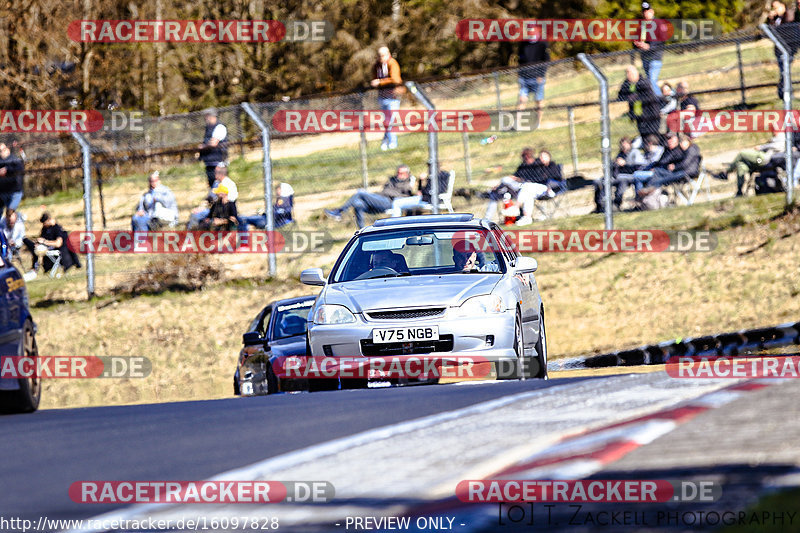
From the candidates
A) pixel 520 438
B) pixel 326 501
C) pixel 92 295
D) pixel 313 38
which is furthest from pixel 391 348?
pixel 313 38

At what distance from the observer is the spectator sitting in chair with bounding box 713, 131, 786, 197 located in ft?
62.3

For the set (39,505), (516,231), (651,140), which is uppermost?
(651,140)

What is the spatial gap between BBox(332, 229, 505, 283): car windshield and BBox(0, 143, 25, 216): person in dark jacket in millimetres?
11066

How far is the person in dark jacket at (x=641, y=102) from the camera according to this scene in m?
19.6

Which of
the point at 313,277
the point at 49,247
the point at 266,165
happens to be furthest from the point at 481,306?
the point at 49,247

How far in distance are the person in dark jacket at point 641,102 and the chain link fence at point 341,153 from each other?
28 centimetres

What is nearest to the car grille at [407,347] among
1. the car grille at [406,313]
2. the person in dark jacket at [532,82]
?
the car grille at [406,313]

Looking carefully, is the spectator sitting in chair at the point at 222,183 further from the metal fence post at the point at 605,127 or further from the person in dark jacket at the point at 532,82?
the metal fence post at the point at 605,127

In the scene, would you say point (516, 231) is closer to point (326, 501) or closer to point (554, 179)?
point (554, 179)

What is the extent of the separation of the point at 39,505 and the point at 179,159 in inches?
643

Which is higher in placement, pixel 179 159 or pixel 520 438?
pixel 179 159

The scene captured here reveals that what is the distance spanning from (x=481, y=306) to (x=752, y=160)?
10.2m

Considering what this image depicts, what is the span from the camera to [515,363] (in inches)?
439

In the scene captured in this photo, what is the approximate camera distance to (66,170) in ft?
71.1
